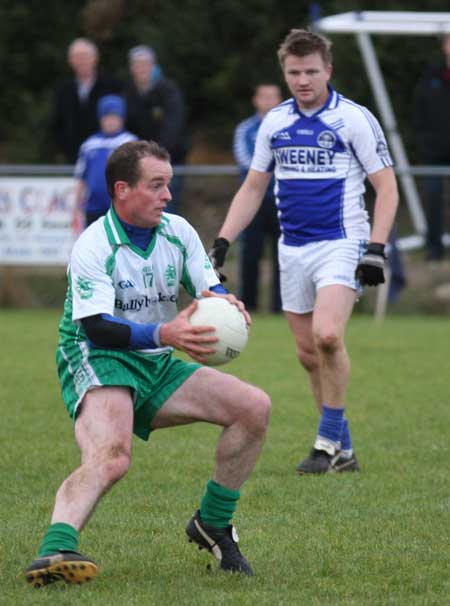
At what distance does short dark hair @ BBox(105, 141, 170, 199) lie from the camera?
17.9 ft

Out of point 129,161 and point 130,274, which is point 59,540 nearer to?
point 130,274

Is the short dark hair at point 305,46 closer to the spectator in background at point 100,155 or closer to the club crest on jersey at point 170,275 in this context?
the club crest on jersey at point 170,275

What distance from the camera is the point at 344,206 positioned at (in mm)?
7824

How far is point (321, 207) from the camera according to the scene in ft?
→ 25.6

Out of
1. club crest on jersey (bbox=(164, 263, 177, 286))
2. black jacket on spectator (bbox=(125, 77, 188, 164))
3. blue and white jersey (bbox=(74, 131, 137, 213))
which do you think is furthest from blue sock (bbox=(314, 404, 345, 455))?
black jacket on spectator (bbox=(125, 77, 188, 164))

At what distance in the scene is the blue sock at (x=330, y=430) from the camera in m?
7.69

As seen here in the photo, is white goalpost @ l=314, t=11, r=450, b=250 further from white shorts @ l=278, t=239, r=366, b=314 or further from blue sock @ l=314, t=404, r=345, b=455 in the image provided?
blue sock @ l=314, t=404, r=345, b=455

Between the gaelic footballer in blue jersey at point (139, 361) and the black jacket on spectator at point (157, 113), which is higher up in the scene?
the black jacket on spectator at point (157, 113)

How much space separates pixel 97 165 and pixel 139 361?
8.51 m

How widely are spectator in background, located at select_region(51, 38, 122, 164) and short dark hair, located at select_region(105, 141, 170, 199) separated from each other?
1003 cm

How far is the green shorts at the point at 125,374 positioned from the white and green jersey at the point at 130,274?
6cm

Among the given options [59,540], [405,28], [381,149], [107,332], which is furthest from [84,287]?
[405,28]

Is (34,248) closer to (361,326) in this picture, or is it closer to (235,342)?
(361,326)

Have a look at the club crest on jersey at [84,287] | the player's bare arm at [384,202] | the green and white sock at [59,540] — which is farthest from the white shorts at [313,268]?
the green and white sock at [59,540]
